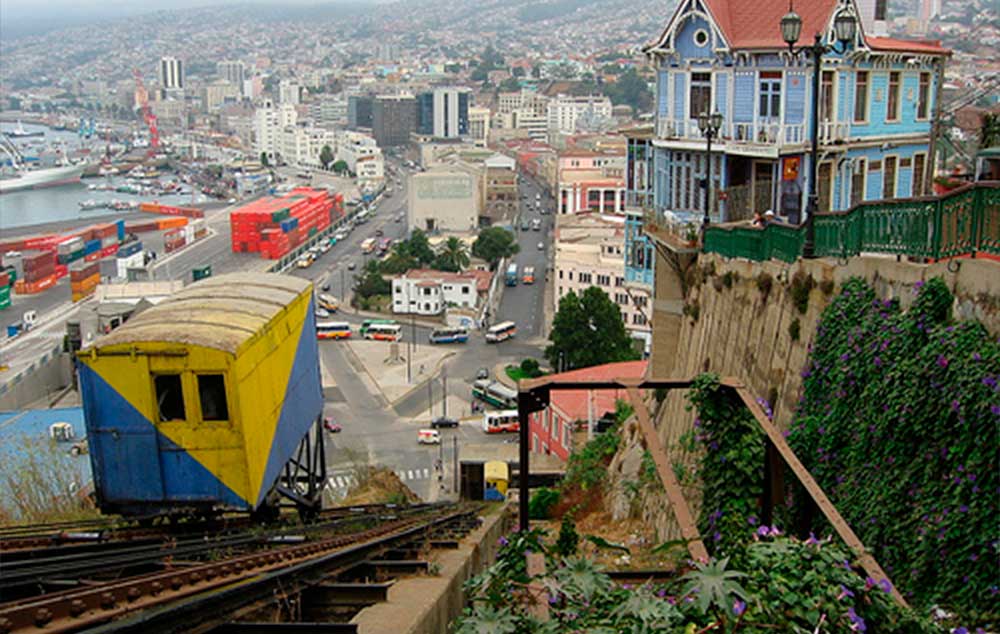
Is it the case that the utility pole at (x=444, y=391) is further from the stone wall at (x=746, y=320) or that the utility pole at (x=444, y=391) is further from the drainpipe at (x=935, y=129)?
the drainpipe at (x=935, y=129)

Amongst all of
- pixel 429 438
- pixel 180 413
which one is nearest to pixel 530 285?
pixel 429 438

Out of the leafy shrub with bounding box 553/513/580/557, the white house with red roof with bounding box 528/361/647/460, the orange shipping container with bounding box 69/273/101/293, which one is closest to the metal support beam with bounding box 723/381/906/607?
the leafy shrub with bounding box 553/513/580/557

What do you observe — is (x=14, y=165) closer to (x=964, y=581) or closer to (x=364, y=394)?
(x=364, y=394)

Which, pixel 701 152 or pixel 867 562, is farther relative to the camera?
pixel 701 152

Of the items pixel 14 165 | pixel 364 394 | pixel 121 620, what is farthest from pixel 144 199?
pixel 121 620

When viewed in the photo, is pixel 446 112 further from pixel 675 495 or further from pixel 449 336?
pixel 675 495

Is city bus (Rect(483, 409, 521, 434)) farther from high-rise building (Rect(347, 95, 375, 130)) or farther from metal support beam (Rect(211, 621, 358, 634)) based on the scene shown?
high-rise building (Rect(347, 95, 375, 130))

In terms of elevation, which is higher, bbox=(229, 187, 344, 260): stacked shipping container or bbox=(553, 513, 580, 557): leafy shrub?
bbox=(553, 513, 580, 557): leafy shrub
